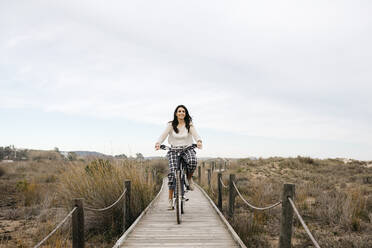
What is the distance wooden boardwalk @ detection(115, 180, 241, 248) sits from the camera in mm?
4594

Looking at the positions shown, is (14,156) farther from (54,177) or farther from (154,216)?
(154,216)

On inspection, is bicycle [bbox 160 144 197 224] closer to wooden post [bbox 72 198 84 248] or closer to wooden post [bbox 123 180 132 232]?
wooden post [bbox 123 180 132 232]

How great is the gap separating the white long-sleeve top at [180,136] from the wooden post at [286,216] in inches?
119

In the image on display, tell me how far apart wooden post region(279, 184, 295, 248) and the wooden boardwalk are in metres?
0.94

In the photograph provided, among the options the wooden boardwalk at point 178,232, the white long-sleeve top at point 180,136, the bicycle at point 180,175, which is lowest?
the wooden boardwalk at point 178,232

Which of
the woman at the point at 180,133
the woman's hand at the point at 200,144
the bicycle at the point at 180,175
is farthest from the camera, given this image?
the woman at the point at 180,133

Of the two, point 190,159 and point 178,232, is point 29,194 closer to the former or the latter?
point 190,159

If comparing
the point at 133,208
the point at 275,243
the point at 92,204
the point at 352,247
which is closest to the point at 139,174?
the point at 133,208

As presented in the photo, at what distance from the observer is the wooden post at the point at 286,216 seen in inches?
143

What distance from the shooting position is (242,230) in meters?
5.78

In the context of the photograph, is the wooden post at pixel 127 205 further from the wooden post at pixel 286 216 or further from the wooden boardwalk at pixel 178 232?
the wooden post at pixel 286 216

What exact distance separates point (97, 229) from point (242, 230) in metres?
3.14

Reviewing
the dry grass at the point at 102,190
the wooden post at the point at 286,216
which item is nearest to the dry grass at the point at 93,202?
the dry grass at the point at 102,190

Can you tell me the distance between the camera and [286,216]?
3.67 metres
